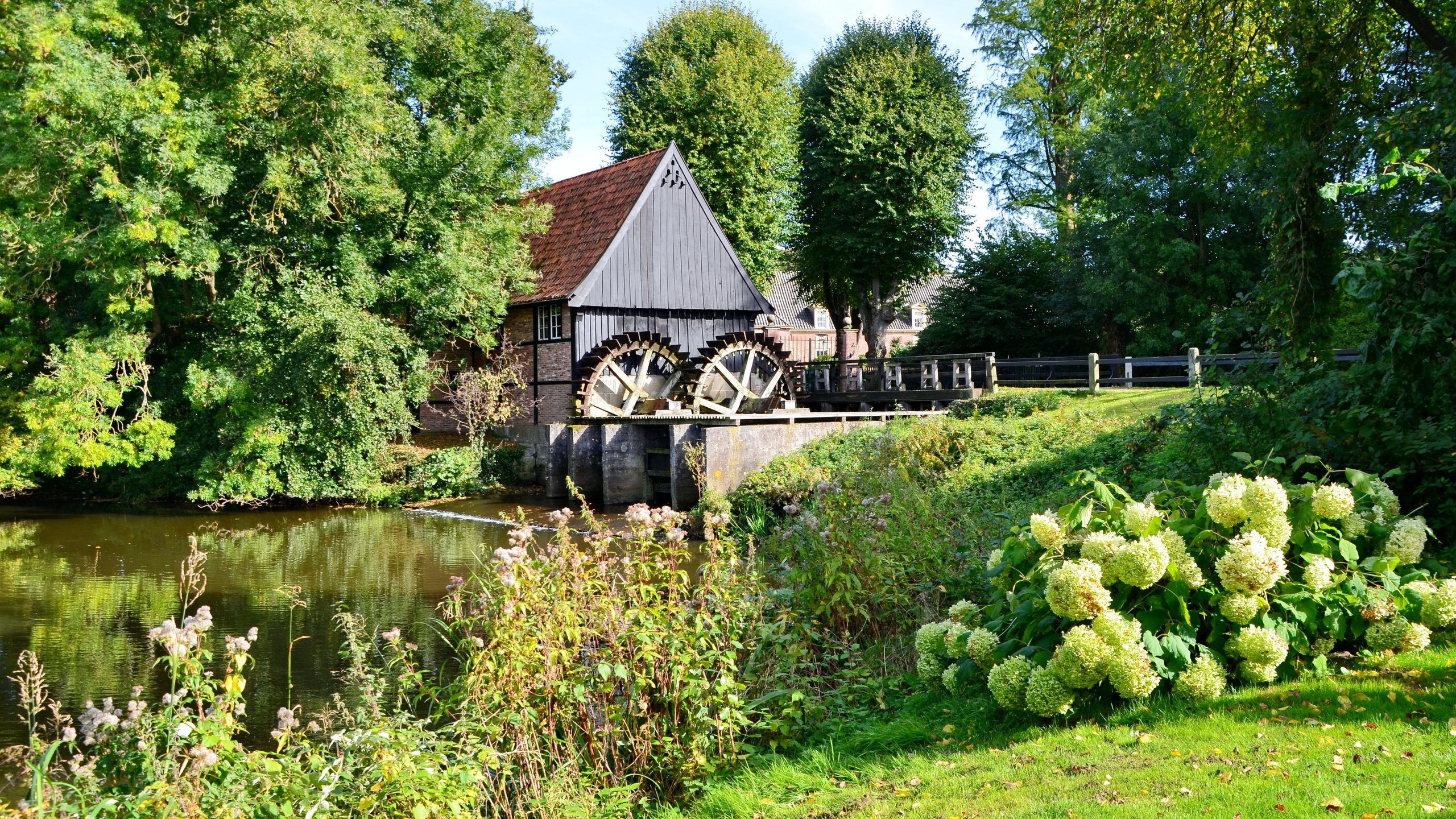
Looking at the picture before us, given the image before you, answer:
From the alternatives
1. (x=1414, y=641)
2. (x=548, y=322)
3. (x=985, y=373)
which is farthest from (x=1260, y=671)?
(x=985, y=373)

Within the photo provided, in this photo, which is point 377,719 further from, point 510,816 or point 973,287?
point 973,287

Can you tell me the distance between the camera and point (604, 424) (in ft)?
67.3

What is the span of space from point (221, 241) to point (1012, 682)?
1792cm

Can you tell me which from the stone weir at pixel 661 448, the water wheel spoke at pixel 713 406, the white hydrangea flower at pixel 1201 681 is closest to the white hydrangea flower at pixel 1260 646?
the white hydrangea flower at pixel 1201 681

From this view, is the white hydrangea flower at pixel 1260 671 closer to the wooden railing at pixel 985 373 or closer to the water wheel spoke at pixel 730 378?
the wooden railing at pixel 985 373

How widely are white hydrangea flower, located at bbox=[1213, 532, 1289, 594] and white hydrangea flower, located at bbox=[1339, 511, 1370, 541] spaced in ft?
2.34

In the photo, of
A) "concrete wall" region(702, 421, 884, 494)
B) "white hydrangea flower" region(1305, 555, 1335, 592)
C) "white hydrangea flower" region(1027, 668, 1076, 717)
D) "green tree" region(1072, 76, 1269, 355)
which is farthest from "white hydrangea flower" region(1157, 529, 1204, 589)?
"green tree" region(1072, 76, 1269, 355)

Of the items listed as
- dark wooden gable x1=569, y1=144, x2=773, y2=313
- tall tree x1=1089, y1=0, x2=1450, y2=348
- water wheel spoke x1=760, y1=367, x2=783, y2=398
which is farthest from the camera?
water wheel spoke x1=760, y1=367, x2=783, y2=398

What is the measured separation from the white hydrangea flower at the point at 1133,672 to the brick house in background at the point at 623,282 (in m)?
18.1

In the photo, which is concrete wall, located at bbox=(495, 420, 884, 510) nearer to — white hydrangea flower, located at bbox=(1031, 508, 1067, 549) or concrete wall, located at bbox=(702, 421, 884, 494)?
concrete wall, located at bbox=(702, 421, 884, 494)

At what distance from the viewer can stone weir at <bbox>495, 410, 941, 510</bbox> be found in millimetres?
18312

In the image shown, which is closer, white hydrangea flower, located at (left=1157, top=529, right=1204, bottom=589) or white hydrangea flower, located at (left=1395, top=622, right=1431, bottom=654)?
white hydrangea flower, located at (left=1157, top=529, right=1204, bottom=589)

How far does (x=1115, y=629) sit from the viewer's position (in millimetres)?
4191

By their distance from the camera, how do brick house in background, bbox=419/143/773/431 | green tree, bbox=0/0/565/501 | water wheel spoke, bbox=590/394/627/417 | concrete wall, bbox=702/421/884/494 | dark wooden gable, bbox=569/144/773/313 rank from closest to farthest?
green tree, bbox=0/0/565/501, concrete wall, bbox=702/421/884/494, water wheel spoke, bbox=590/394/627/417, brick house in background, bbox=419/143/773/431, dark wooden gable, bbox=569/144/773/313
